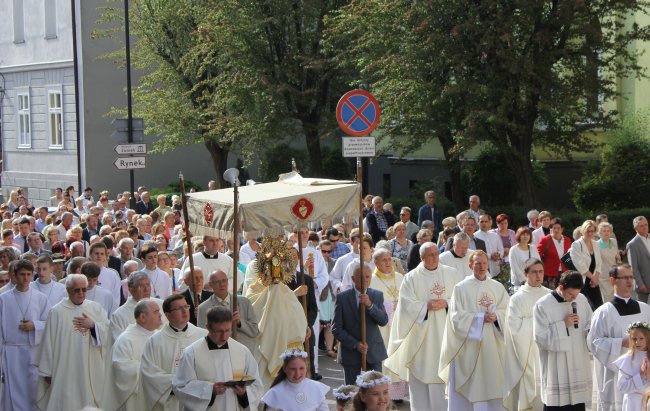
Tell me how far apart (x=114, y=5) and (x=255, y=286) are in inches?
1155

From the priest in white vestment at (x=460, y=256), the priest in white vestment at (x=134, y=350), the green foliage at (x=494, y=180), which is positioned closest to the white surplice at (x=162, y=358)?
the priest in white vestment at (x=134, y=350)

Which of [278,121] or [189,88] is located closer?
[278,121]

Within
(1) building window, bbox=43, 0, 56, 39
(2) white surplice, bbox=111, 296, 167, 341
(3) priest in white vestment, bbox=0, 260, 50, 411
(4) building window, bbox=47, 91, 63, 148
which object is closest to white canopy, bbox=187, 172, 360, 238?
(2) white surplice, bbox=111, 296, 167, 341

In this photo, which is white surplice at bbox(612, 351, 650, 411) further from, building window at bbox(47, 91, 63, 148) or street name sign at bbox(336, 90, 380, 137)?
building window at bbox(47, 91, 63, 148)

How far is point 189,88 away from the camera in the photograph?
112ft

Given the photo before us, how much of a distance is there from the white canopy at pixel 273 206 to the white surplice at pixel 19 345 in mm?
1901

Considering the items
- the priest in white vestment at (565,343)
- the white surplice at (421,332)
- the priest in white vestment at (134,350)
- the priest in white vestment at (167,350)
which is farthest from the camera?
the white surplice at (421,332)

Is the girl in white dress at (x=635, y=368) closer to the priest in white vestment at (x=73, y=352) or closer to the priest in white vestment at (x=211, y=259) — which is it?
the priest in white vestment at (x=73, y=352)

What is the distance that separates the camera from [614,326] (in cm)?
979

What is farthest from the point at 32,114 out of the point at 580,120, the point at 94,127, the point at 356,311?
the point at 356,311

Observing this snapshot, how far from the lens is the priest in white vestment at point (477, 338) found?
11.2 m

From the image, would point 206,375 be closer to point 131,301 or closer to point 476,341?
point 131,301

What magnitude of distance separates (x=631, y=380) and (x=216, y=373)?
338 centimetres

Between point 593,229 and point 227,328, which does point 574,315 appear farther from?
point 593,229
